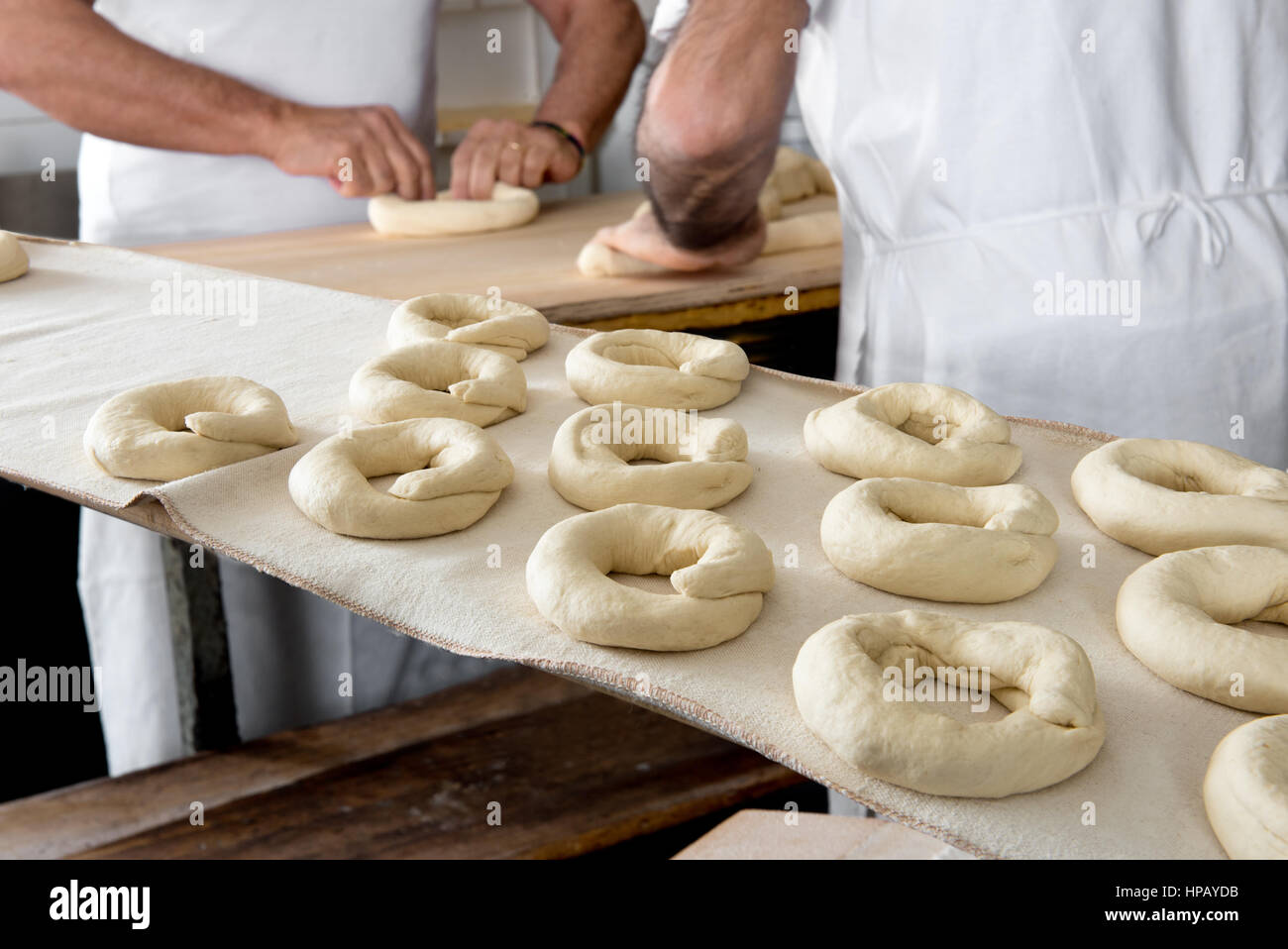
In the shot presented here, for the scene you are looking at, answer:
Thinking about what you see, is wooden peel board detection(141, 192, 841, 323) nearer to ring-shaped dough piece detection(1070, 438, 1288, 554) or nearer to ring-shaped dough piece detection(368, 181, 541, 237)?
ring-shaped dough piece detection(368, 181, 541, 237)

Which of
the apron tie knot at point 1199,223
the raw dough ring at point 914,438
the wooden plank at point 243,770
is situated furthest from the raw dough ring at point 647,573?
the wooden plank at point 243,770

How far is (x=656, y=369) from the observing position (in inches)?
65.3

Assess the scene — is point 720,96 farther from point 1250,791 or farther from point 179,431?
point 1250,791

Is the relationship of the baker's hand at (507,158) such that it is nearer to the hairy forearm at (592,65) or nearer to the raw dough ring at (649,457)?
the hairy forearm at (592,65)

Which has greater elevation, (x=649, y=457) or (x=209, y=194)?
(x=209, y=194)

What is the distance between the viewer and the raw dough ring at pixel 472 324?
1812 millimetres

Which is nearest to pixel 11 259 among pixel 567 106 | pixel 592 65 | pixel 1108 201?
pixel 567 106

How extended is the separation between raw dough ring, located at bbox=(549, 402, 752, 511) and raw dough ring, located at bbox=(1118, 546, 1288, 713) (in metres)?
0.48

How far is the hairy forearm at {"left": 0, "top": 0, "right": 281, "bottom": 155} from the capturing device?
266cm

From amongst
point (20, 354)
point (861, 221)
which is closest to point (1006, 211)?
point (861, 221)

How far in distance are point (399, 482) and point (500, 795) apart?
140 centimetres

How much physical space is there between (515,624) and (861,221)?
111 cm

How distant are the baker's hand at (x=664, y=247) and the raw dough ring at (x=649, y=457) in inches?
32.9

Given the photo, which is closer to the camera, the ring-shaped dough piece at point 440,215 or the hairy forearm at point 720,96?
the hairy forearm at point 720,96
